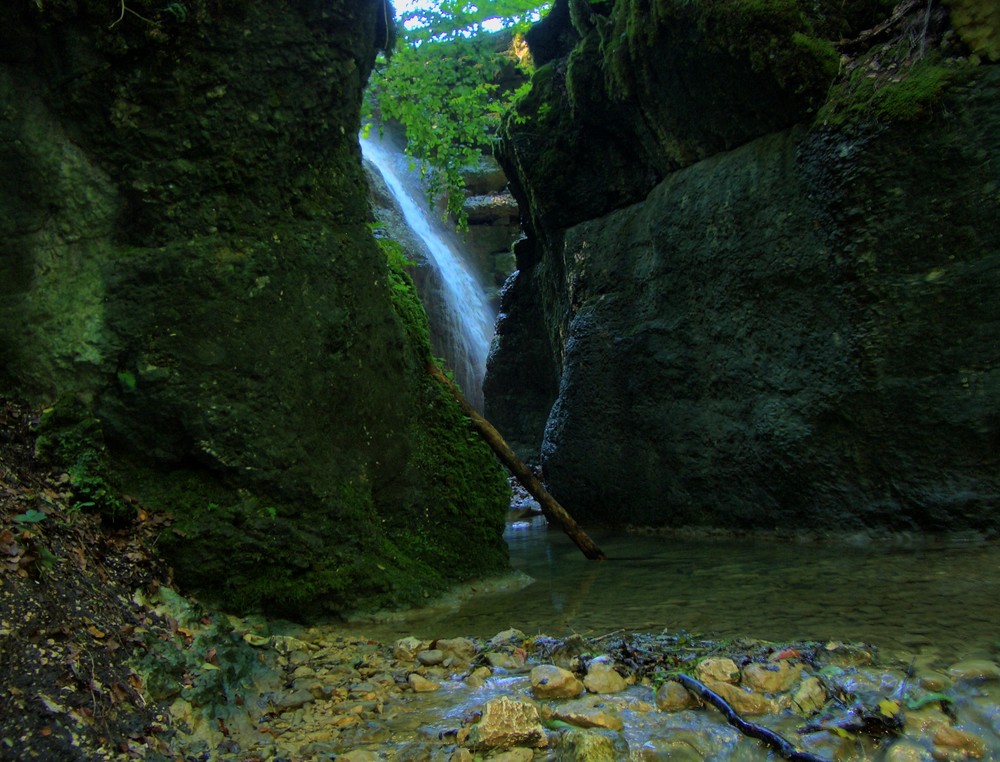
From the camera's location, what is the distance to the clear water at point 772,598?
3.33 m

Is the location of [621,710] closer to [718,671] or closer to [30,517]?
[718,671]

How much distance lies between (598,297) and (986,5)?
454 cm

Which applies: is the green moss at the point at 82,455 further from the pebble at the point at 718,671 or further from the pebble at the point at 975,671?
A: the pebble at the point at 975,671

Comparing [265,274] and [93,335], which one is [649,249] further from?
[93,335]

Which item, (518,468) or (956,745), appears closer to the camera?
(956,745)

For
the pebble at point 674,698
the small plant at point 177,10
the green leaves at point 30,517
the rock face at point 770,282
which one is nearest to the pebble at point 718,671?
the pebble at point 674,698

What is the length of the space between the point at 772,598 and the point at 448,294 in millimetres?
14822

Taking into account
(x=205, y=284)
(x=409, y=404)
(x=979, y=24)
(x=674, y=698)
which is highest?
(x=979, y=24)

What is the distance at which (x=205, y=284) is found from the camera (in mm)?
4242

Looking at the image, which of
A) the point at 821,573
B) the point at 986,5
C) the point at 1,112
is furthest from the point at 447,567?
the point at 986,5

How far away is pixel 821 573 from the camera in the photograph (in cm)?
472

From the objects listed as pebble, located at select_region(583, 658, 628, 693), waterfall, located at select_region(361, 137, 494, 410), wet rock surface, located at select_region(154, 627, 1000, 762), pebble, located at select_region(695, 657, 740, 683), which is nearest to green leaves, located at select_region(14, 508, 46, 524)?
wet rock surface, located at select_region(154, 627, 1000, 762)

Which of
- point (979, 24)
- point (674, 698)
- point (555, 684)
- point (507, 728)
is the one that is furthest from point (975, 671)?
point (979, 24)

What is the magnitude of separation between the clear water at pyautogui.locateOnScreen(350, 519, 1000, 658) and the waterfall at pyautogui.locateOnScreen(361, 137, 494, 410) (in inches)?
457
